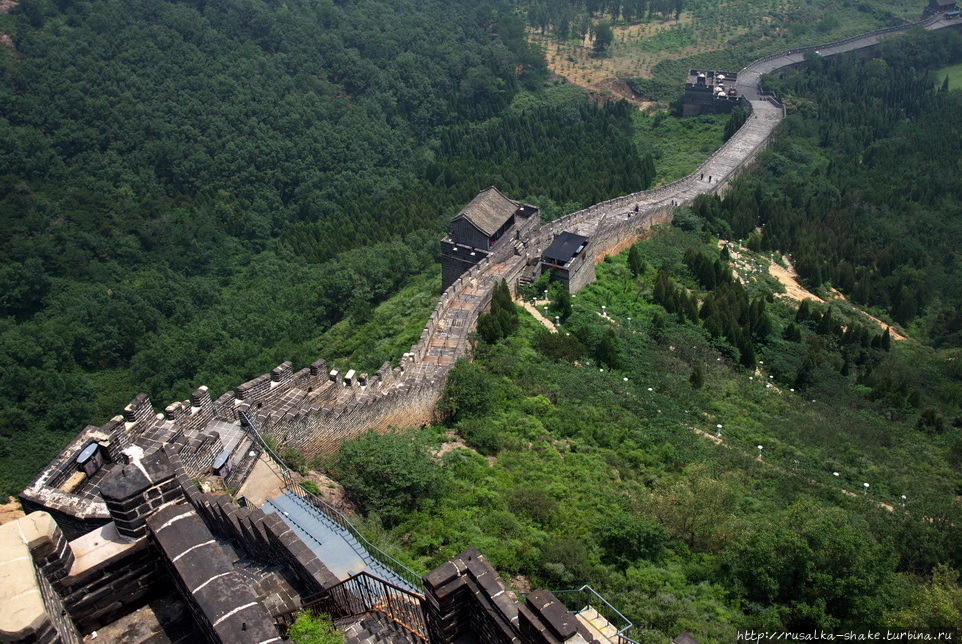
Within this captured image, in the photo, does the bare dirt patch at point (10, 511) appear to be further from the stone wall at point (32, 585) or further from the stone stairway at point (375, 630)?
the stone wall at point (32, 585)

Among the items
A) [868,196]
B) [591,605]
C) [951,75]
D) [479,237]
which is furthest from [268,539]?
[951,75]

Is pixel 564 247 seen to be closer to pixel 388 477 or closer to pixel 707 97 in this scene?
pixel 388 477

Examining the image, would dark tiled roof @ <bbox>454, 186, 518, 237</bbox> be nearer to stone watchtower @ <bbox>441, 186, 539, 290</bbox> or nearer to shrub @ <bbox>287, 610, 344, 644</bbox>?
stone watchtower @ <bbox>441, 186, 539, 290</bbox>

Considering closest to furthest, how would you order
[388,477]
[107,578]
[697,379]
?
[107,578] → [388,477] → [697,379]

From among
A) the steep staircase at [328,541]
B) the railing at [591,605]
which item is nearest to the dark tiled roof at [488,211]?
the steep staircase at [328,541]

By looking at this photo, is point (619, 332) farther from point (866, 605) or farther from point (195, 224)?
point (195, 224)
